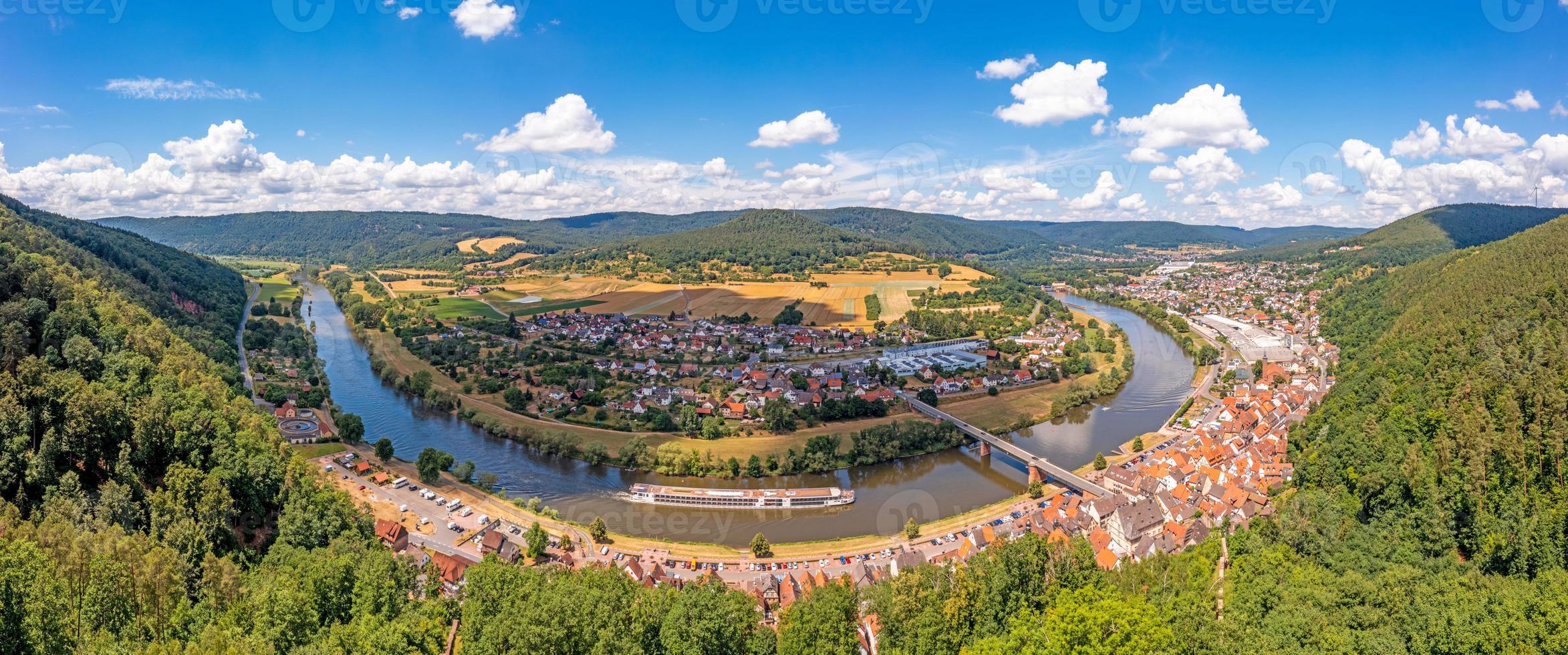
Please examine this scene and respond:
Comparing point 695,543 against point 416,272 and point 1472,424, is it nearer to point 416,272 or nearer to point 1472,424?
point 1472,424

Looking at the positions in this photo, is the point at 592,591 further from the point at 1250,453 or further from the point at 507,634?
the point at 1250,453

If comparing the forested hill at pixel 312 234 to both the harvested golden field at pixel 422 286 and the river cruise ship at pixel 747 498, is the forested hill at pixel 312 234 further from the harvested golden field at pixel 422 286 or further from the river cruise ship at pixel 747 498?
the river cruise ship at pixel 747 498

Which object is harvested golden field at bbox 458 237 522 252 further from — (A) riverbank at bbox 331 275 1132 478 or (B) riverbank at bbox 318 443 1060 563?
(B) riverbank at bbox 318 443 1060 563

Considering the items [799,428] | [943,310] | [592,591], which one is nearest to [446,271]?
[943,310]

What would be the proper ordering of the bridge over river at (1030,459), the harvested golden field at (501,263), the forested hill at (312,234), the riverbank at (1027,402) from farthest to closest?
the forested hill at (312,234) → the harvested golden field at (501,263) → the riverbank at (1027,402) → the bridge over river at (1030,459)

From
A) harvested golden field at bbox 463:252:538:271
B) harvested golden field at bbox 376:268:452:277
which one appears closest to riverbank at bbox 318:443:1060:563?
harvested golden field at bbox 376:268:452:277

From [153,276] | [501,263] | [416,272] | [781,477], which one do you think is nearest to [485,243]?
[501,263]

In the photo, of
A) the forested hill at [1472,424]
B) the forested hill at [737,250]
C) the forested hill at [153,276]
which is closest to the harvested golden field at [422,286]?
the forested hill at [737,250]
